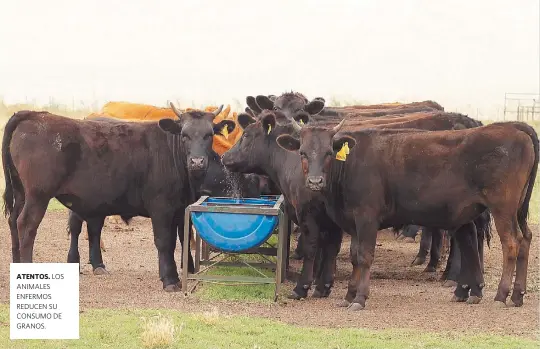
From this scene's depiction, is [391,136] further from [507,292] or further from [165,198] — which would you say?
[165,198]

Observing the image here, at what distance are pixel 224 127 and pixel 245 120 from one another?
0.33 meters

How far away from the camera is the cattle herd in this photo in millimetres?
11531

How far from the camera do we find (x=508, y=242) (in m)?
11.5

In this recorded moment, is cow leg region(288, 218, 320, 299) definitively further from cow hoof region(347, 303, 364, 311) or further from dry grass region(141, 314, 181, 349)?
dry grass region(141, 314, 181, 349)

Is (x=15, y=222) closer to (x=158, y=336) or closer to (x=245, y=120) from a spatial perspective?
(x=245, y=120)

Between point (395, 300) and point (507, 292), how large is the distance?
1.37 m

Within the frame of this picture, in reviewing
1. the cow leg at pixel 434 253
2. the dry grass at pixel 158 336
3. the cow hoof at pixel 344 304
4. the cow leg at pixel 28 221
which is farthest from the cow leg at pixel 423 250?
the dry grass at pixel 158 336

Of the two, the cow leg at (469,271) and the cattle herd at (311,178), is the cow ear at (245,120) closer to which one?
the cattle herd at (311,178)

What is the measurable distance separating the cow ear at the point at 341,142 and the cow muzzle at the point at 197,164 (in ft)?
6.45

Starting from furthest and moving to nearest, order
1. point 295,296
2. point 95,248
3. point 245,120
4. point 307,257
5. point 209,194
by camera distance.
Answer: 1. point 95,248
2. point 209,194
3. point 245,120
4. point 307,257
5. point 295,296

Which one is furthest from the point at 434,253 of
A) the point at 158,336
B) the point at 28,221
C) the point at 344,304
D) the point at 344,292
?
the point at 158,336

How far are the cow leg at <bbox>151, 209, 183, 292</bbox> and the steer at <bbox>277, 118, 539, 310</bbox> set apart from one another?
2113mm

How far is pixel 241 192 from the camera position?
14.6 meters

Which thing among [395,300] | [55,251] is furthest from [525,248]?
[55,251]
